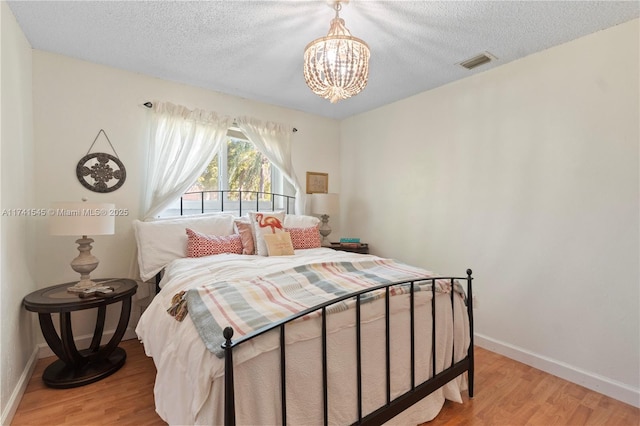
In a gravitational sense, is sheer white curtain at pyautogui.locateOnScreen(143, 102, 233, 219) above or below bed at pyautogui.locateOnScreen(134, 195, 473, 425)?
above

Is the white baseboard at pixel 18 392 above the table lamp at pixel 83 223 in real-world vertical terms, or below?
below

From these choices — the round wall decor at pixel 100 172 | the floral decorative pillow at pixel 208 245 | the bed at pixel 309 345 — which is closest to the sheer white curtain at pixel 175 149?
the round wall decor at pixel 100 172

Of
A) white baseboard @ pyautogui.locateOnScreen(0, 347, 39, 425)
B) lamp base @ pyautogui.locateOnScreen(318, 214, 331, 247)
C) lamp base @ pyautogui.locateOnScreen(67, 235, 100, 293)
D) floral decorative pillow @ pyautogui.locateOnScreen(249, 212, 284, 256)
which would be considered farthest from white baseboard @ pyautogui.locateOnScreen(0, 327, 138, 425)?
lamp base @ pyautogui.locateOnScreen(318, 214, 331, 247)

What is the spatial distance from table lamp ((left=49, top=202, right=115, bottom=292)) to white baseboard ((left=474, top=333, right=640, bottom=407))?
3185 millimetres

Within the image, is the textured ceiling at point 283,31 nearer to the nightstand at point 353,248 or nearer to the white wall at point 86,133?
the white wall at point 86,133

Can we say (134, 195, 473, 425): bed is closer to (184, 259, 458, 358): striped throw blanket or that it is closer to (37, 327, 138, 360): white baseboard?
(184, 259, 458, 358): striped throw blanket

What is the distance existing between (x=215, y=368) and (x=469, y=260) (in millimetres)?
2482

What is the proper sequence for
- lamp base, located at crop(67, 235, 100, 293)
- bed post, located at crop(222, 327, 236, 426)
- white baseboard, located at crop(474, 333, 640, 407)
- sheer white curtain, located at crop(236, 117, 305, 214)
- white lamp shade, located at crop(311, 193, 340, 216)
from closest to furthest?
bed post, located at crop(222, 327, 236, 426) → white baseboard, located at crop(474, 333, 640, 407) → lamp base, located at crop(67, 235, 100, 293) → sheer white curtain, located at crop(236, 117, 305, 214) → white lamp shade, located at crop(311, 193, 340, 216)

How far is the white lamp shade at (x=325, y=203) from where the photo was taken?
366cm

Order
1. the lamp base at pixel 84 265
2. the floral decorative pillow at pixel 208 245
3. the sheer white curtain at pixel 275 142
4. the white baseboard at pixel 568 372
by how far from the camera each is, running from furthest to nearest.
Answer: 1. the sheer white curtain at pixel 275 142
2. the floral decorative pillow at pixel 208 245
3. the lamp base at pixel 84 265
4. the white baseboard at pixel 568 372

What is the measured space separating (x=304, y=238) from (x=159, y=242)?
1.30 metres

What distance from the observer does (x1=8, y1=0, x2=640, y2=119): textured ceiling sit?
1.85 m

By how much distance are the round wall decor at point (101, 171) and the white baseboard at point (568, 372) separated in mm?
3550

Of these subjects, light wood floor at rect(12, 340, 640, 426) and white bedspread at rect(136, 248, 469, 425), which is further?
light wood floor at rect(12, 340, 640, 426)
